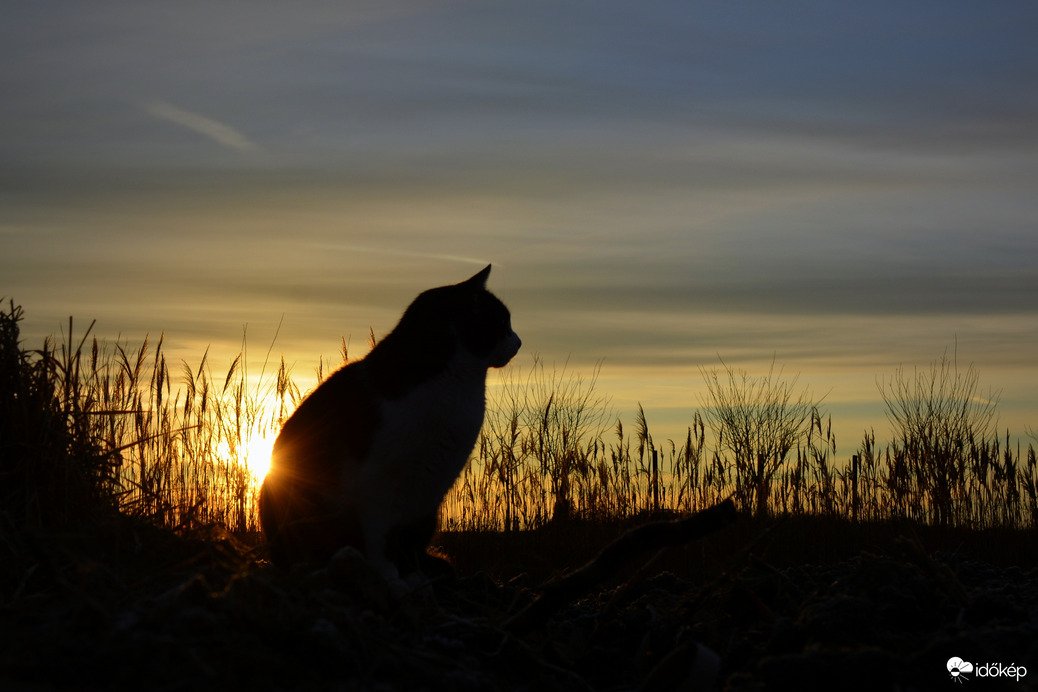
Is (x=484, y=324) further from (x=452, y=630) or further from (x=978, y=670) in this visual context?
(x=978, y=670)

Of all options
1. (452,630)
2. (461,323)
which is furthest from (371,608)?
(461,323)

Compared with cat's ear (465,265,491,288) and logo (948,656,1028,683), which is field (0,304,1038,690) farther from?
cat's ear (465,265,491,288)

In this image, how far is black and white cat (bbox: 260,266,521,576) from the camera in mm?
3648

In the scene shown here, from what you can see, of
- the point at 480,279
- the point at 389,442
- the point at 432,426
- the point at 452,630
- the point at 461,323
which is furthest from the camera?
the point at 480,279

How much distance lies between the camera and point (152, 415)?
5.72 meters

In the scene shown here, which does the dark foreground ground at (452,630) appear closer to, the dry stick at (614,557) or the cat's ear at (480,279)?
the dry stick at (614,557)

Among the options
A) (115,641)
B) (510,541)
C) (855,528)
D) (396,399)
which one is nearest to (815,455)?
(855,528)

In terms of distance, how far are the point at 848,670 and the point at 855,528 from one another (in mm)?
5164

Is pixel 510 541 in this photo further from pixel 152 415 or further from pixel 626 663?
pixel 626 663

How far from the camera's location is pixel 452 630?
8.95 ft

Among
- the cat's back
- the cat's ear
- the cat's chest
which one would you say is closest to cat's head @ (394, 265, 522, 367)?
the cat's ear

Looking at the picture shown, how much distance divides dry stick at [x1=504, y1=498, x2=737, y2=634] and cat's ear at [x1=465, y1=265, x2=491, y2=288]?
1795 mm

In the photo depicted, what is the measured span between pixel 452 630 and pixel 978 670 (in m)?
1.56

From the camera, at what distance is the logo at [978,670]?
7.18ft
